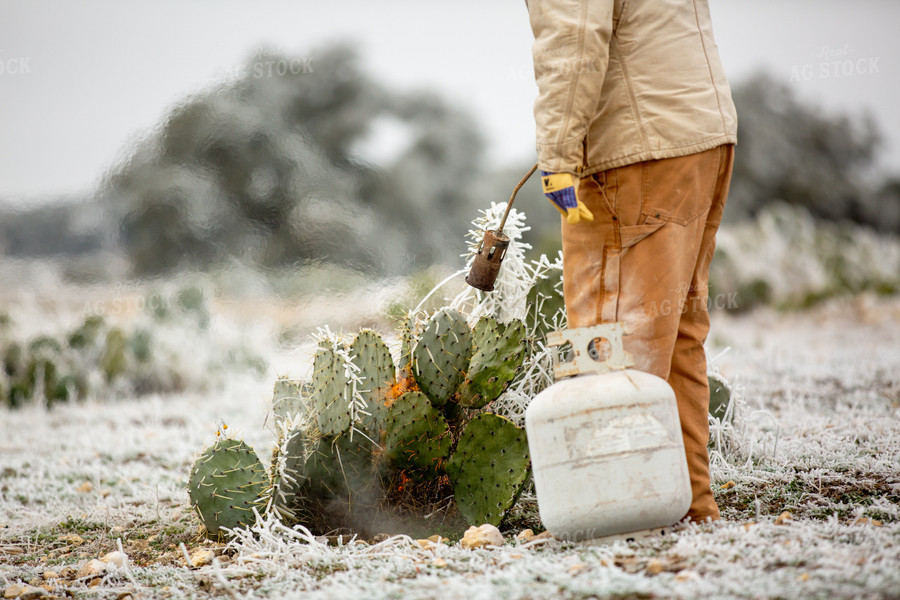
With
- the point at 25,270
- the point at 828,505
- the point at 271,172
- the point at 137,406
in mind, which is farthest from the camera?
the point at 271,172

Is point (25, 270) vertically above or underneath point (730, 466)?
above

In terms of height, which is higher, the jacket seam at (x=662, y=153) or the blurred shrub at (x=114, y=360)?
the jacket seam at (x=662, y=153)

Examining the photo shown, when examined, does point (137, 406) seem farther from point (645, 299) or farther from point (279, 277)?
point (645, 299)

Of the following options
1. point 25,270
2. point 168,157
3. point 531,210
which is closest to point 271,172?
point 168,157

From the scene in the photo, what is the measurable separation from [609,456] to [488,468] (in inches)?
25.0

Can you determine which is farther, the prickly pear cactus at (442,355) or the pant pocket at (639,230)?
the prickly pear cactus at (442,355)

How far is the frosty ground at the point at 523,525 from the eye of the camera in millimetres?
1839

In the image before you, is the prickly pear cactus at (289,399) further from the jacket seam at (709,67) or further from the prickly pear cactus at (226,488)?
the jacket seam at (709,67)

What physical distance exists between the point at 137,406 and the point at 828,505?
4.92 metres

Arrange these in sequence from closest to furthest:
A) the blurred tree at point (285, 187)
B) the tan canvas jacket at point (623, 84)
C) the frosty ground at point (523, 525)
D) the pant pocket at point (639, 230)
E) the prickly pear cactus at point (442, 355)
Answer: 1. the frosty ground at point (523, 525)
2. the tan canvas jacket at point (623, 84)
3. the pant pocket at point (639, 230)
4. the prickly pear cactus at point (442, 355)
5. the blurred tree at point (285, 187)

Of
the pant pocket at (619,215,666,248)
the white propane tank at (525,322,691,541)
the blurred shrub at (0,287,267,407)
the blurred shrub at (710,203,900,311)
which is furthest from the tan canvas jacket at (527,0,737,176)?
the blurred shrub at (710,203,900,311)

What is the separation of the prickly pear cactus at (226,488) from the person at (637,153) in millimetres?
1215

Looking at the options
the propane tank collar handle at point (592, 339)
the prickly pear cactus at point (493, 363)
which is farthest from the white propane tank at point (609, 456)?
the prickly pear cactus at point (493, 363)

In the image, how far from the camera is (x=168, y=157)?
8.70m
